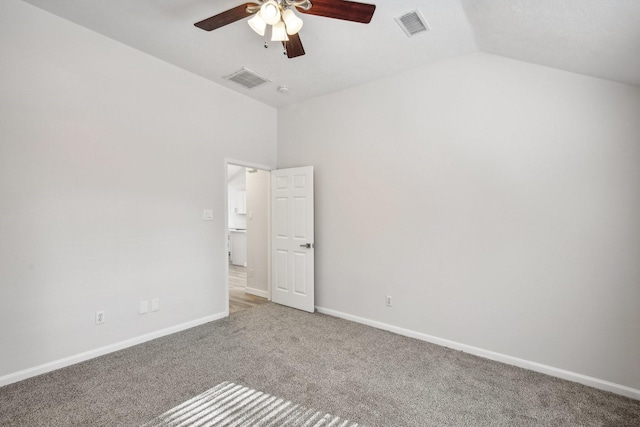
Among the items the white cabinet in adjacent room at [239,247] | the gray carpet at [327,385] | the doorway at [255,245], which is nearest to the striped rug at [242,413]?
the gray carpet at [327,385]

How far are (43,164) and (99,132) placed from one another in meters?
0.54

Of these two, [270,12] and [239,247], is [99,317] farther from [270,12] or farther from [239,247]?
[239,247]

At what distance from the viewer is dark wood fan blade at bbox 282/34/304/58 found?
235cm

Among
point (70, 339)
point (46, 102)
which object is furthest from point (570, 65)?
point (70, 339)

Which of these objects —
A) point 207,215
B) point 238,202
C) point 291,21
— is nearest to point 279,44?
point 291,21

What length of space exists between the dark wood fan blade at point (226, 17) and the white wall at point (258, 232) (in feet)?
8.97

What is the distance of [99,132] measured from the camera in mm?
2961

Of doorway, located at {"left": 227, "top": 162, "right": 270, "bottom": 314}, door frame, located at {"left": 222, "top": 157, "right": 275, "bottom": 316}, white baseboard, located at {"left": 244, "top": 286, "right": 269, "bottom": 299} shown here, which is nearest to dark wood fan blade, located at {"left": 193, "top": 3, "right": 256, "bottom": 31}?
Result: door frame, located at {"left": 222, "top": 157, "right": 275, "bottom": 316}

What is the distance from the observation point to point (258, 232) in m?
5.15

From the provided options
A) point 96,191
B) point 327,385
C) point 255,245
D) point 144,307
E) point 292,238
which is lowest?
point 327,385

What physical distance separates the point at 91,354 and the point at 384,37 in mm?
4028

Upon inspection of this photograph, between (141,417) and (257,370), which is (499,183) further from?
(141,417)

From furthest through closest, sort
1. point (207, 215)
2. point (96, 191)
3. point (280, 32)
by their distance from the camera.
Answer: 1. point (207, 215)
2. point (96, 191)
3. point (280, 32)

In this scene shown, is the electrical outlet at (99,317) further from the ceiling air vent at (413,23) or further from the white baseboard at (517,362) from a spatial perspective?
the ceiling air vent at (413,23)
